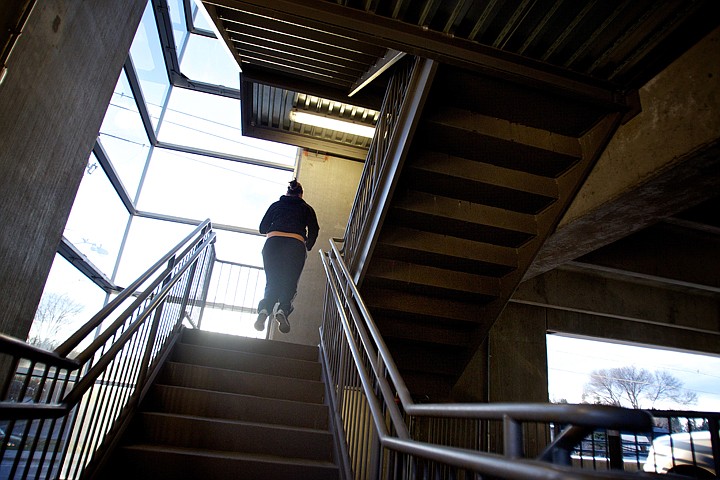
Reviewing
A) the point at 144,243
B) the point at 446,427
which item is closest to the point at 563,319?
the point at 446,427

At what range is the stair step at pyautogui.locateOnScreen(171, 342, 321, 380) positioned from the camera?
409 centimetres

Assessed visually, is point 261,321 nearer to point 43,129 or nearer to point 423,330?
point 423,330

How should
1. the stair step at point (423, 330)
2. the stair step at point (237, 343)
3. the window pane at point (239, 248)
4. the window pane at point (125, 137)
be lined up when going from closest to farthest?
1. the stair step at point (237, 343)
2. the stair step at point (423, 330)
3. the window pane at point (125, 137)
4. the window pane at point (239, 248)

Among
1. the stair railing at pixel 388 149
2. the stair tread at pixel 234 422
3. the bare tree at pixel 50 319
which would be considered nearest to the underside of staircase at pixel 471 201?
the stair railing at pixel 388 149

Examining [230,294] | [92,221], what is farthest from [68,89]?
[230,294]

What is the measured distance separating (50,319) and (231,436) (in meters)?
3.10

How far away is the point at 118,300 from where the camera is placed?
8.09ft

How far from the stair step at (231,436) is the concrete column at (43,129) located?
1067 mm

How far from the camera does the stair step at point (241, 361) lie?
409 centimetres

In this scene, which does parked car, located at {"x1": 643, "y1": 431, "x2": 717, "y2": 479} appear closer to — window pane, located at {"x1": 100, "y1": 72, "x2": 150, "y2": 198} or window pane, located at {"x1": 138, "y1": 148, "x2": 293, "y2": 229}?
window pane, located at {"x1": 138, "y1": 148, "x2": 293, "y2": 229}

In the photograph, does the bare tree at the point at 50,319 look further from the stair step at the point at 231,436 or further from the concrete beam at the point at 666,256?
the concrete beam at the point at 666,256

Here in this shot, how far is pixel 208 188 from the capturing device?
7727 mm

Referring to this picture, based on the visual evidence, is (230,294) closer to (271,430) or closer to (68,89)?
(271,430)

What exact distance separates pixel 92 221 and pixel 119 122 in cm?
134
